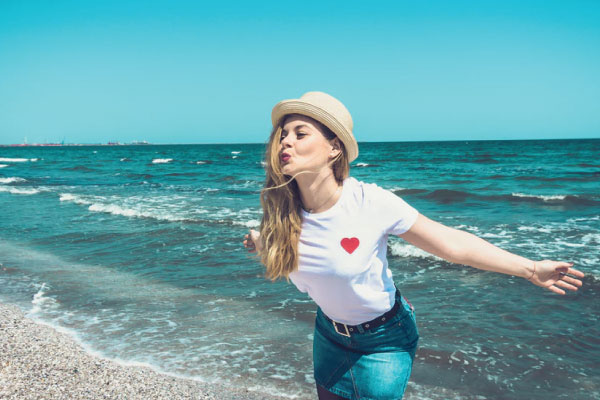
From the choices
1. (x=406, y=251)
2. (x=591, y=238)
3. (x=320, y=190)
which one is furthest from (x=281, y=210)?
(x=591, y=238)

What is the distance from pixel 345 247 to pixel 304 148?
1.46 ft

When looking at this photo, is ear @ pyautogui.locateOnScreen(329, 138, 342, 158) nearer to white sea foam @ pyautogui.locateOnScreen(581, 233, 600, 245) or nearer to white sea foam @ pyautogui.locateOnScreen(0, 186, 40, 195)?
white sea foam @ pyautogui.locateOnScreen(581, 233, 600, 245)

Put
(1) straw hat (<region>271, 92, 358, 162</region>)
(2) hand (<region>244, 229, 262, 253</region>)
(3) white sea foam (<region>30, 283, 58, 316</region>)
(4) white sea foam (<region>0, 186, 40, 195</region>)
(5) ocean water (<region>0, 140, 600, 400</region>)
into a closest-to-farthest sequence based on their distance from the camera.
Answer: (1) straw hat (<region>271, 92, 358, 162</region>)
(2) hand (<region>244, 229, 262, 253</region>)
(5) ocean water (<region>0, 140, 600, 400</region>)
(3) white sea foam (<region>30, 283, 58, 316</region>)
(4) white sea foam (<region>0, 186, 40, 195</region>)

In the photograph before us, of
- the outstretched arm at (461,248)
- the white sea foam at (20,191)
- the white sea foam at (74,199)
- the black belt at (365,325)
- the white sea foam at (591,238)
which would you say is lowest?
the white sea foam at (20,191)

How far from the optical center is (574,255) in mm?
8570

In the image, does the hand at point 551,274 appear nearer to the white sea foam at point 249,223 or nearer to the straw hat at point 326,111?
the straw hat at point 326,111

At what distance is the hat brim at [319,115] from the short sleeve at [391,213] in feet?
0.91

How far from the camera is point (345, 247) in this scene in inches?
71.1

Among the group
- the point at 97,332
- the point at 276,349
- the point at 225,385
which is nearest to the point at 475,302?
the point at 276,349

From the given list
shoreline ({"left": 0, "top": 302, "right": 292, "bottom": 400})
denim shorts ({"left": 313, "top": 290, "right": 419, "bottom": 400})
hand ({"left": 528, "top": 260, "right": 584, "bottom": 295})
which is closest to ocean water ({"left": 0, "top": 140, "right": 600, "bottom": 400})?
shoreline ({"left": 0, "top": 302, "right": 292, "bottom": 400})

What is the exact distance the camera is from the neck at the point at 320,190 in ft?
6.34

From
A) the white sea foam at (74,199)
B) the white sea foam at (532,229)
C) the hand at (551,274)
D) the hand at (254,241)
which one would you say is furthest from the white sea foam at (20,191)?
the hand at (551,274)

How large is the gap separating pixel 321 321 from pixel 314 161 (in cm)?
73

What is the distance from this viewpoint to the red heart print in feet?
5.91
